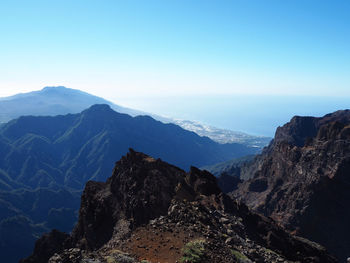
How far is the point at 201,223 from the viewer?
24.6 metres

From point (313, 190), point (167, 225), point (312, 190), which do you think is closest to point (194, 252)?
point (167, 225)

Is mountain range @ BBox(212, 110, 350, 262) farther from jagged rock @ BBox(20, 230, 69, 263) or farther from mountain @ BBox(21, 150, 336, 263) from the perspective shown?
jagged rock @ BBox(20, 230, 69, 263)

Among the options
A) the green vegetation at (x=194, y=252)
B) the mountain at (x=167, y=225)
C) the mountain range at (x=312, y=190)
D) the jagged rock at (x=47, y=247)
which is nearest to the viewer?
the green vegetation at (x=194, y=252)

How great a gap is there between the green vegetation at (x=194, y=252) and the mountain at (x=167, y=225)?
61 millimetres

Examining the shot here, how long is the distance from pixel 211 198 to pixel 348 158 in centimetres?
6148

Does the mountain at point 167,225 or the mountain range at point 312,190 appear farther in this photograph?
the mountain range at point 312,190

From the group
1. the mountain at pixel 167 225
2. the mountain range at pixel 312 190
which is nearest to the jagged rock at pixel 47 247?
the mountain at pixel 167 225

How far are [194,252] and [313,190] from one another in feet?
211

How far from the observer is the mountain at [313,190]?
70.0 metres

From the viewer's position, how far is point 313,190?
75062 millimetres

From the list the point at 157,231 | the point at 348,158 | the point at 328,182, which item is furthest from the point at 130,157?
the point at 348,158

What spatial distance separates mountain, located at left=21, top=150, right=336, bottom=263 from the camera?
20.8 metres

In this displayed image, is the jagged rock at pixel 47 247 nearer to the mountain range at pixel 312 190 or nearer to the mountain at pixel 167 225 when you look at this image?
the mountain at pixel 167 225

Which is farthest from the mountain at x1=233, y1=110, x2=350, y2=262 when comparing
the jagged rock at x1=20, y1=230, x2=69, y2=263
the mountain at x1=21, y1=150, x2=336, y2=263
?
the jagged rock at x1=20, y1=230, x2=69, y2=263
